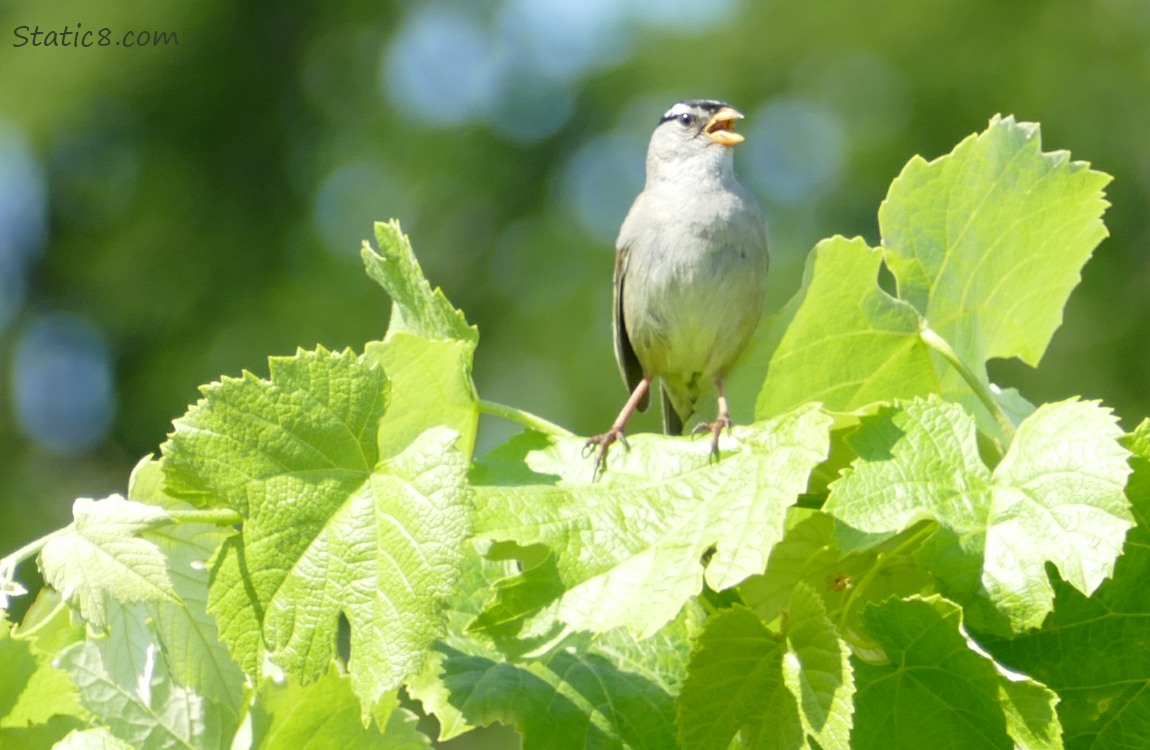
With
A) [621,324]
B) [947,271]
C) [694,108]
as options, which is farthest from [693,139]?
[947,271]

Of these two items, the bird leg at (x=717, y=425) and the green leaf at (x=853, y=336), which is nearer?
the bird leg at (x=717, y=425)

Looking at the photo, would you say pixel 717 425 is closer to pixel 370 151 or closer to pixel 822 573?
pixel 822 573

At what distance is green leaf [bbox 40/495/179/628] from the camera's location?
1309 millimetres

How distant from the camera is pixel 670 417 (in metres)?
3.76

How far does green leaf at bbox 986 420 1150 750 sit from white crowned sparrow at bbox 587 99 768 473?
54.6 inches

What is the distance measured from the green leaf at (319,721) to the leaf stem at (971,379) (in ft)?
2.61

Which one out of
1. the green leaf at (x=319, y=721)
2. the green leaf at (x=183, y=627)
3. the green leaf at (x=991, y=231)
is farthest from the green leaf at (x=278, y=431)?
the green leaf at (x=991, y=231)

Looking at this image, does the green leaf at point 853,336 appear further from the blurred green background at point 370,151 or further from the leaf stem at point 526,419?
the blurred green background at point 370,151

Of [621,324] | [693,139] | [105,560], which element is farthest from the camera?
[693,139]

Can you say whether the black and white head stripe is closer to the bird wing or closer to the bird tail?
the bird wing

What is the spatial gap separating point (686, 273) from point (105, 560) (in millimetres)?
2192

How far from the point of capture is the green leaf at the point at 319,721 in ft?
4.91

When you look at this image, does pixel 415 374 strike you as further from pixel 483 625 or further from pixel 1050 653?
pixel 1050 653

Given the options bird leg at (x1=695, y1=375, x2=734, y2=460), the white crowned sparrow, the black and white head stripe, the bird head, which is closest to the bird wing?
the white crowned sparrow
